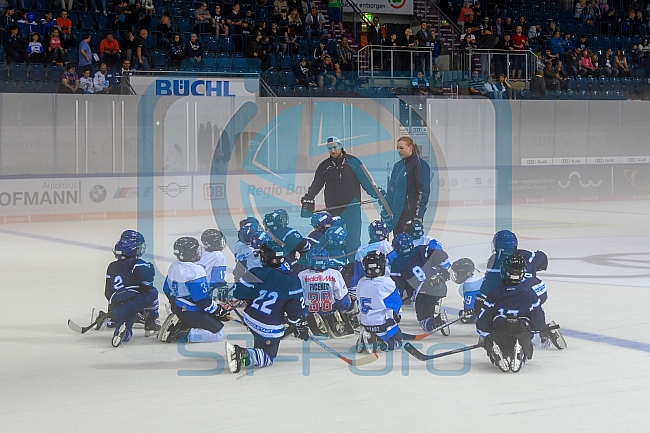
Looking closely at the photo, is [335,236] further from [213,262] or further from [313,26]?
[313,26]

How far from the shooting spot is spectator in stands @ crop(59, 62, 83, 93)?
1575cm

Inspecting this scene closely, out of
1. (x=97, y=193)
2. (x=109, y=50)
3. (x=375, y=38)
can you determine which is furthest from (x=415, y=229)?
(x=375, y=38)

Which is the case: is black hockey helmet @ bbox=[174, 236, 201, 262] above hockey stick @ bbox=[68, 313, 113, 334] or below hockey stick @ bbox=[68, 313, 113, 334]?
above

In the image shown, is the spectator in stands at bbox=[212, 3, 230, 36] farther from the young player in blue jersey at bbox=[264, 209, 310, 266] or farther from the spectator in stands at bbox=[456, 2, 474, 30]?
the young player in blue jersey at bbox=[264, 209, 310, 266]

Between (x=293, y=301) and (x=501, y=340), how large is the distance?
1274 millimetres

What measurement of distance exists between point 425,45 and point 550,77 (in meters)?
3.23

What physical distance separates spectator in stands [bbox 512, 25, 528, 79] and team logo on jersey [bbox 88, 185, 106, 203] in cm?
996

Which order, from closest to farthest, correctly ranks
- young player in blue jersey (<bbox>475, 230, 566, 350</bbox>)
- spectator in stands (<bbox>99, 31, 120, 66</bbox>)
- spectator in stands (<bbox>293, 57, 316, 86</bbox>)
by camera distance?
1. young player in blue jersey (<bbox>475, 230, 566, 350</bbox>)
2. spectator in stands (<bbox>99, 31, 120, 66</bbox>)
3. spectator in stands (<bbox>293, 57, 316, 86</bbox>)

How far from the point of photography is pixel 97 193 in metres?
16.1

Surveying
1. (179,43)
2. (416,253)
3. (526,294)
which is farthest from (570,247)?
(179,43)

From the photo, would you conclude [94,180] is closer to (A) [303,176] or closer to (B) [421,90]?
(A) [303,176]

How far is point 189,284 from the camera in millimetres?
5914

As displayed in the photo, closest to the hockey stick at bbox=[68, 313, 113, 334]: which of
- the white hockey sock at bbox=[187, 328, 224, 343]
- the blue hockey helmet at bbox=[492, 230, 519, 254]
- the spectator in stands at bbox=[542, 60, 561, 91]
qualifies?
the white hockey sock at bbox=[187, 328, 224, 343]

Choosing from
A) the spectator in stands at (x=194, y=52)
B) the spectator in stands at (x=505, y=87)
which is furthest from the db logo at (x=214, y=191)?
the spectator in stands at (x=505, y=87)
